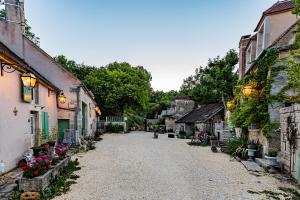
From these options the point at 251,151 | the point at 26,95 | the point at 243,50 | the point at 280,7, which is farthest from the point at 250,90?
the point at 26,95

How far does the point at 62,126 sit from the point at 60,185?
1055cm

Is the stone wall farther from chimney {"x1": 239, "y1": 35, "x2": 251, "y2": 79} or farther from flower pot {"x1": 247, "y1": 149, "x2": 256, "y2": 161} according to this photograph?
chimney {"x1": 239, "y1": 35, "x2": 251, "y2": 79}

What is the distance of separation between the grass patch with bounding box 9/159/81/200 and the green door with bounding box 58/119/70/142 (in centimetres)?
779

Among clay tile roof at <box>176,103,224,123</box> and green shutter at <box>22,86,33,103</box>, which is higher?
green shutter at <box>22,86,33,103</box>

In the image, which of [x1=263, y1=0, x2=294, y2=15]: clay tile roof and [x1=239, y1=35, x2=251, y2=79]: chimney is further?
[x1=239, y1=35, x2=251, y2=79]: chimney

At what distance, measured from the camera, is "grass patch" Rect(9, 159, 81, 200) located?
5775 millimetres

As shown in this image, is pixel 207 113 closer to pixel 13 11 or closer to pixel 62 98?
pixel 62 98

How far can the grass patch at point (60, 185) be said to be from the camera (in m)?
5.78

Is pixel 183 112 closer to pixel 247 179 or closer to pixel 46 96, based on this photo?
pixel 46 96

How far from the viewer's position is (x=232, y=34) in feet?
66.2

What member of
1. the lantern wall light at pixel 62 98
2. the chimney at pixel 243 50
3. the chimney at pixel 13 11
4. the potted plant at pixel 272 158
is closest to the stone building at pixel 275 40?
the potted plant at pixel 272 158

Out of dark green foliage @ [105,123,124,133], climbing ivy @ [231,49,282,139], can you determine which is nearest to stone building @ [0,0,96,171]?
climbing ivy @ [231,49,282,139]

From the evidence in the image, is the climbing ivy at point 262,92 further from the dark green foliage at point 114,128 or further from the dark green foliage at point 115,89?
the dark green foliage at point 115,89

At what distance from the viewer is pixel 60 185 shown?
6781mm
